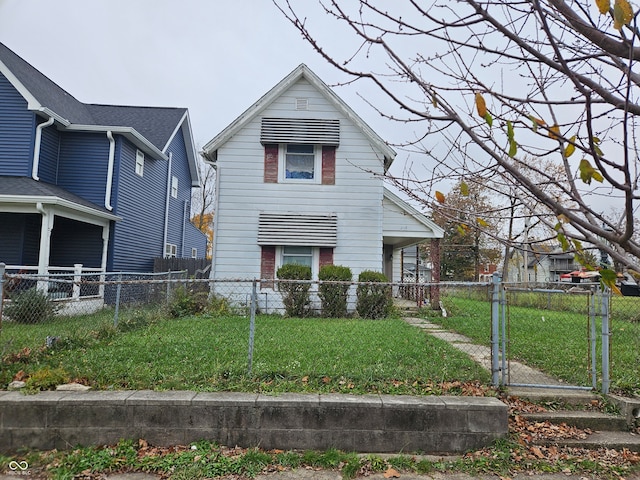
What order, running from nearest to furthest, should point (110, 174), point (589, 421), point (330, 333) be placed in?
point (589, 421) < point (330, 333) < point (110, 174)

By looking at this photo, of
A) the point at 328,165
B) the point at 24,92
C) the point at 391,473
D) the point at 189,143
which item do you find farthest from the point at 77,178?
the point at 391,473

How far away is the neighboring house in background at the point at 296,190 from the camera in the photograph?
11.9 m

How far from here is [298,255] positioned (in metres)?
12.2

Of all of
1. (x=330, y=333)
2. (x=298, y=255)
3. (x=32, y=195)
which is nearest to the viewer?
(x=330, y=333)

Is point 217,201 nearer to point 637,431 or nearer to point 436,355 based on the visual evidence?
point 436,355

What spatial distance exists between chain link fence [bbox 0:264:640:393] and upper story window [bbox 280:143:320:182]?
11.2ft

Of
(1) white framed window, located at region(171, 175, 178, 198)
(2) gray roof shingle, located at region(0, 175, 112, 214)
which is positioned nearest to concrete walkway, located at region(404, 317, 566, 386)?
(2) gray roof shingle, located at region(0, 175, 112, 214)

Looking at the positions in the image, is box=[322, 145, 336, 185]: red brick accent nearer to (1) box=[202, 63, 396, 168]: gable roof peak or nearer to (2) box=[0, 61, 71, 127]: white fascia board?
(1) box=[202, 63, 396, 168]: gable roof peak

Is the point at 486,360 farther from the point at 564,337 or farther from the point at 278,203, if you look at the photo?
the point at 278,203

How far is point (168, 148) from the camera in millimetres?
17734

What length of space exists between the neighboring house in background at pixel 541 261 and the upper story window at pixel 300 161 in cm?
614

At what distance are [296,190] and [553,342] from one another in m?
7.49

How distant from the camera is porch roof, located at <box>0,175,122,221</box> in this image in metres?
10.4

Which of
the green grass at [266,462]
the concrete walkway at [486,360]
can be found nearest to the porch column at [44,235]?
the green grass at [266,462]
